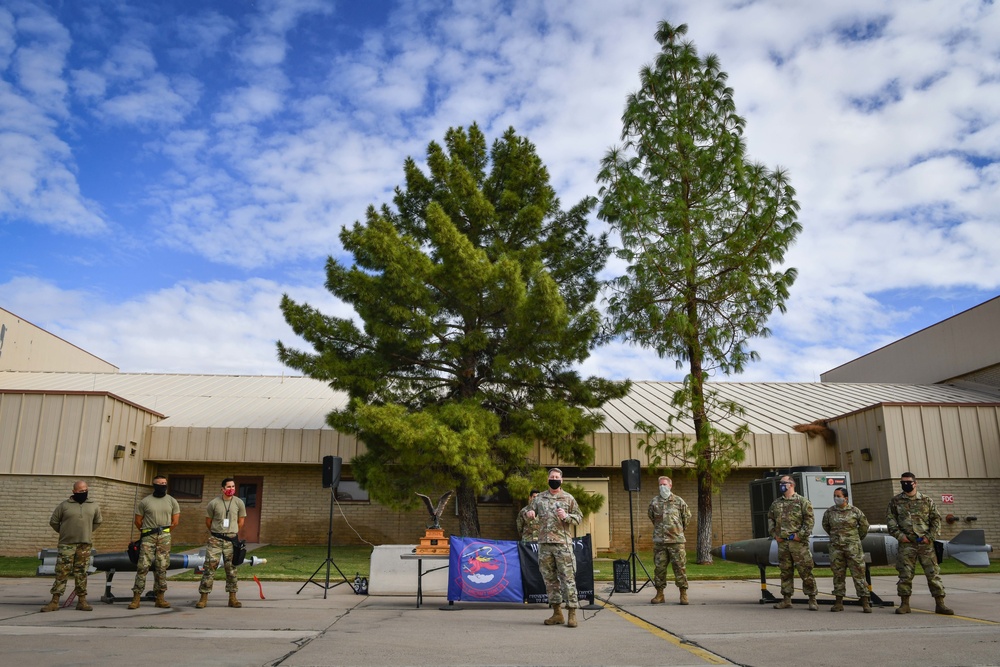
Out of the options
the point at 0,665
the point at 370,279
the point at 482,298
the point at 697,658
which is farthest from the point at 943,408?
the point at 0,665

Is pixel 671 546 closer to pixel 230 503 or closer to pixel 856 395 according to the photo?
pixel 230 503

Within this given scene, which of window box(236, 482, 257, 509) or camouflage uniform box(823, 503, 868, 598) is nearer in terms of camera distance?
camouflage uniform box(823, 503, 868, 598)

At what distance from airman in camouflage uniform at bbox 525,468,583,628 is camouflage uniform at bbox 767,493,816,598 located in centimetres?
343

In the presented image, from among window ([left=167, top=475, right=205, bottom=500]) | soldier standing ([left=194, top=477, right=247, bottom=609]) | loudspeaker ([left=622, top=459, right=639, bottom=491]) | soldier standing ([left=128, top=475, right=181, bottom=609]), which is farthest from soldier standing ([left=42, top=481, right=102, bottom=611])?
window ([left=167, top=475, right=205, bottom=500])

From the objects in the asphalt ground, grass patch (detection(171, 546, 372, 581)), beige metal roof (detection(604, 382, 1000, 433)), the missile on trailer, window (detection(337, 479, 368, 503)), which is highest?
beige metal roof (detection(604, 382, 1000, 433))

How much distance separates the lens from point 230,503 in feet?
38.1

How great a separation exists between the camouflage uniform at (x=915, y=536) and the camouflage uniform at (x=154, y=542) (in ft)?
34.4

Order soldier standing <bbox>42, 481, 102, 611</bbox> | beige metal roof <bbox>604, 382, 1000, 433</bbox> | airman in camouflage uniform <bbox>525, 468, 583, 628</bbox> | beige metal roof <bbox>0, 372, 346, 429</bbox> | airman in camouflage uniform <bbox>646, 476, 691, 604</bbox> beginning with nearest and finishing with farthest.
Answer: airman in camouflage uniform <bbox>525, 468, 583, 628</bbox>
soldier standing <bbox>42, 481, 102, 611</bbox>
airman in camouflage uniform <bbox>646, 476, 691, 604</bbox>
beige metal roof <bbox>0, 372, 346, 429</bbox>
beige metal roof <bbox>604, 382, 1000, 433</bbox>

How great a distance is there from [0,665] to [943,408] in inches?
870

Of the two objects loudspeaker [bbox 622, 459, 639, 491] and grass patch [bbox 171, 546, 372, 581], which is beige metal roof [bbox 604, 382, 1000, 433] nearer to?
grass patch [bbox 171, 546, 372, 581]

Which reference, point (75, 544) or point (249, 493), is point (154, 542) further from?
point (249, 493)

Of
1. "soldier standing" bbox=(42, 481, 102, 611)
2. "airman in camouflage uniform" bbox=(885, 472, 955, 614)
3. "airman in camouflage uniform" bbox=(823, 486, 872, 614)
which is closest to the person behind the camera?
"airman in camouflage uniform" bbox=(885, 472, 955, 614)

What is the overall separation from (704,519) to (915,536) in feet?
30.9

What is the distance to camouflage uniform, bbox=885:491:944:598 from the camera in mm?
10680
